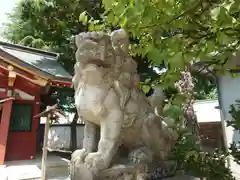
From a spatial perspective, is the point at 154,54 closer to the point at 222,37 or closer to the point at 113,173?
the point at 222,37

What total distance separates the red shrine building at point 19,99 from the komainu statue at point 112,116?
496 centimetres

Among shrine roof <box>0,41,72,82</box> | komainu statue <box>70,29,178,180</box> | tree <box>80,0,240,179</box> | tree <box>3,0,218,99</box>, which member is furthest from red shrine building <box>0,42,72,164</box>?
tree <box>80,0,240,179</box>

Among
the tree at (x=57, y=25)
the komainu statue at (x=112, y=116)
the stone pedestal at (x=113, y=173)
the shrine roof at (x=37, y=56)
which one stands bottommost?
the stone pedestal at (x=113, y=173)

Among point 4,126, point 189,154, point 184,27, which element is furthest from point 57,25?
point 184,27

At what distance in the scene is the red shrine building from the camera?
24.6 feet

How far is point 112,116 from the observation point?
110 inches

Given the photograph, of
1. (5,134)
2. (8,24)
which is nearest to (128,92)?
(5,134)

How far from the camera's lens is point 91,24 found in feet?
12.0

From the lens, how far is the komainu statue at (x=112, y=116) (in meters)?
2.64

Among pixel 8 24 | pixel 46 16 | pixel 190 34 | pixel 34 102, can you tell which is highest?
pixel 8 24

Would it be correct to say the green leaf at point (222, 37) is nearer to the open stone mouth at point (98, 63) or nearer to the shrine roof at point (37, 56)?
the open stone mouth at point (98, 63)

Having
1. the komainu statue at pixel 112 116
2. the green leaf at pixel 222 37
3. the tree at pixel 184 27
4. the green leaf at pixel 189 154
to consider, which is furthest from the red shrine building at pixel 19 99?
the green leaf at pixel 222 37

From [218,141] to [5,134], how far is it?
9.23 meters

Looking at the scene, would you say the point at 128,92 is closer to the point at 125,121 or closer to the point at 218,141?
the point at 125,121
